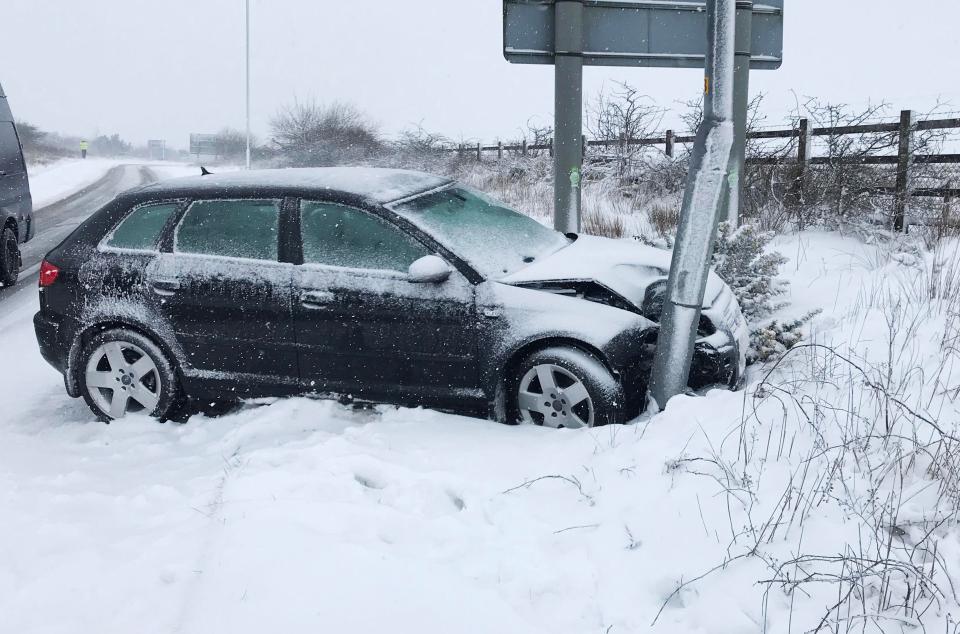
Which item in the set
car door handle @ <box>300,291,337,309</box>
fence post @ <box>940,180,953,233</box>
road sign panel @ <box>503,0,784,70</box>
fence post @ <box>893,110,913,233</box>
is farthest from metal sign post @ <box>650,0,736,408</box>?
fence post @ <box>893,110,913,233</box>

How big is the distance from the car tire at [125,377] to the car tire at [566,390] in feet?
7.31

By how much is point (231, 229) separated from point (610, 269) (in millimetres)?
2344

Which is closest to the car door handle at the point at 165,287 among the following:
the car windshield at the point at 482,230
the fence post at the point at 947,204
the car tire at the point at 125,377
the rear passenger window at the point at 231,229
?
the rear passenger window at the point at 231,229

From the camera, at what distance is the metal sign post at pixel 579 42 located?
7.88m

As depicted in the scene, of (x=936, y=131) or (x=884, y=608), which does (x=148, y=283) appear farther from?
(x=936, y=131)

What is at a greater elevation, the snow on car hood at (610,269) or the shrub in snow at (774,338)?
the snow on car hood at (610,269)

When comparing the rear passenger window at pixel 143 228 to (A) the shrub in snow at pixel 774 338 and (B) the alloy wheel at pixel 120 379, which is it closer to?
(B) the alloy wheel at pixel 120 379

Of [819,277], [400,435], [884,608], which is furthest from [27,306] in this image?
[884,608]

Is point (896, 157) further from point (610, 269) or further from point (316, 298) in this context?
point (316, 298)

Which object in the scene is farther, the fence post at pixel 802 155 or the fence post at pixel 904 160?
the fence post at pixel 802 155

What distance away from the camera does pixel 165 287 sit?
5.00 meters

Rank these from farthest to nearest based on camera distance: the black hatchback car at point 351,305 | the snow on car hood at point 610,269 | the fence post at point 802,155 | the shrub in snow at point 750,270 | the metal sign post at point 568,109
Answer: the fence post at point 802,155 → the metal sign post at point 568,109 → the shrub in snow at point 750,270 → the snow on car hood at point 610,269 → the black hatchback car at point 351,305

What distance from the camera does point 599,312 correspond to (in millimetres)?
4391

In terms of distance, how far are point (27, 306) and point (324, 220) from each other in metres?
5.55
